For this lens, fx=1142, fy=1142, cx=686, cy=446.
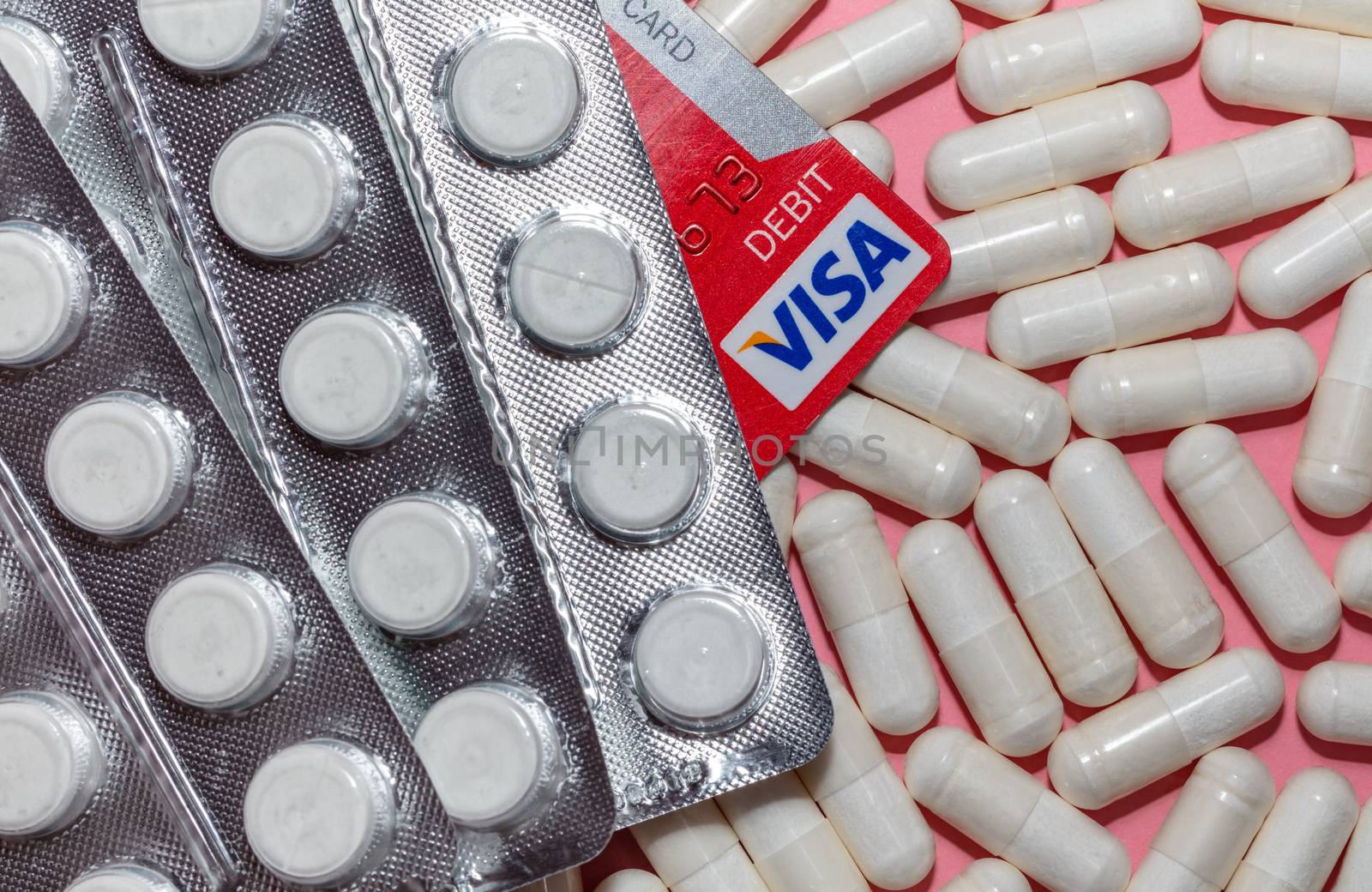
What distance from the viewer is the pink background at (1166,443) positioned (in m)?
1.86

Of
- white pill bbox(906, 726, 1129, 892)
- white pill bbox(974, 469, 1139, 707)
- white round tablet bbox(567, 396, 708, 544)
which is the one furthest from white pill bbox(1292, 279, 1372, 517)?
white round tablet bbox(567, 396, 708, 544)

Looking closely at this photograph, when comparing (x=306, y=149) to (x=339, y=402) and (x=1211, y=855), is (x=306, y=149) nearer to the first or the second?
(x=339, y=402)

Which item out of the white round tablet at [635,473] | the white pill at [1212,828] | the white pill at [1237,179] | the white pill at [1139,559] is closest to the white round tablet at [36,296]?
the white round tablet at [635,473]

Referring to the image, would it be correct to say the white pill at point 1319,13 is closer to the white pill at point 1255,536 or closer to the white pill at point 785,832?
the white pill at point 1255,536

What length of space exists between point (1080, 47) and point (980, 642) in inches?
36.7

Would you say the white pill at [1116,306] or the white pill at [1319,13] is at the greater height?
the white pill at [1319,13]

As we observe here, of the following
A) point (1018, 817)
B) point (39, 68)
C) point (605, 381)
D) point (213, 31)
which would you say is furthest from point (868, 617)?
point (39, 68)

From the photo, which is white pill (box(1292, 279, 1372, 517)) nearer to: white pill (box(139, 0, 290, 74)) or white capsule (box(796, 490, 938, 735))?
white capsule (box(796, 490, 938, 735))

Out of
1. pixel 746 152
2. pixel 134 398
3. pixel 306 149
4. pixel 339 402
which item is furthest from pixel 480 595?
pixel 746 152

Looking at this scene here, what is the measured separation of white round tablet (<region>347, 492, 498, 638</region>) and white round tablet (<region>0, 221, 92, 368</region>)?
41 cm

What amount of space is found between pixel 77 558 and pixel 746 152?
105cm

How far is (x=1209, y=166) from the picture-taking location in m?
1.77

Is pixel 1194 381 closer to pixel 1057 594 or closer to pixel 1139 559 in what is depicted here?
pixel 1139 559

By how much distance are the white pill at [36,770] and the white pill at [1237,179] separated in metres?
1.65
